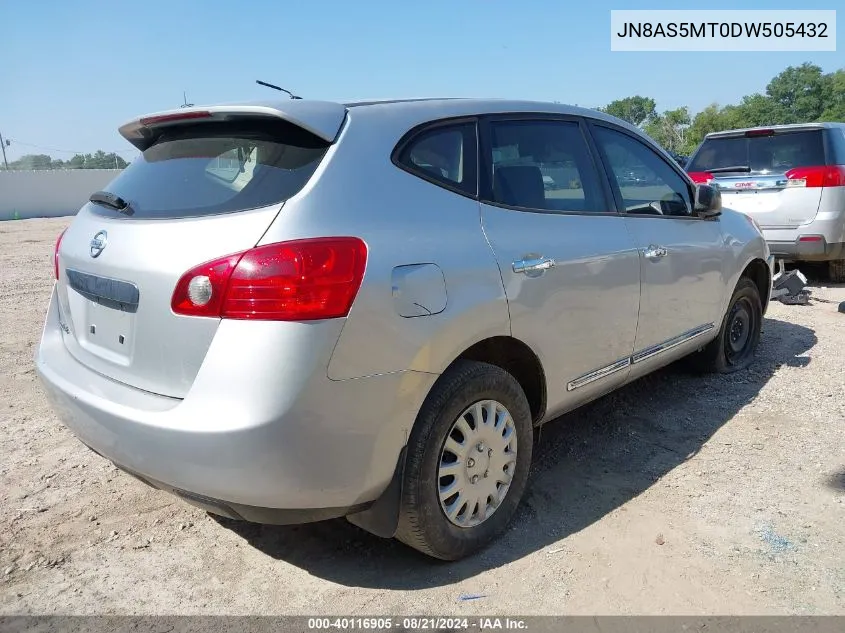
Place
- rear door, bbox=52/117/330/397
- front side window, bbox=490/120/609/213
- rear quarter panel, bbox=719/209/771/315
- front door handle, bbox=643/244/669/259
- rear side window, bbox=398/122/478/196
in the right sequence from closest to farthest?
rear door, bbox=52/117/330/397
rear side window, bbox=398/122/478/196
front side window, bbox=490/120/609/213
front door handle, bbox=643/244/669/259
rear quarter panel, bbox=719/209/771/315

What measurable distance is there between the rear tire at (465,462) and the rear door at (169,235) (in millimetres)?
838

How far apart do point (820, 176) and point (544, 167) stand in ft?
17.5

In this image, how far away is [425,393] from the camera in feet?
7.69

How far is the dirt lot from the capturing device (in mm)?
2473

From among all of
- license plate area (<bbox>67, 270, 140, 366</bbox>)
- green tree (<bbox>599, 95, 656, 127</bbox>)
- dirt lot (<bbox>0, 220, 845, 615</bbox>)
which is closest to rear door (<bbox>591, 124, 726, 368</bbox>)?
dirt lot (<bbox>0, 220, 845, 615</bbox>)

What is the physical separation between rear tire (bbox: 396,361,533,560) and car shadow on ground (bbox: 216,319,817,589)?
16 centimetres

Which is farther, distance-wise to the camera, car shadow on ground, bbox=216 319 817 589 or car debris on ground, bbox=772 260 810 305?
car debris on ground, bbox=772 260 810 305

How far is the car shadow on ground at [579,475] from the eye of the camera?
2697mm


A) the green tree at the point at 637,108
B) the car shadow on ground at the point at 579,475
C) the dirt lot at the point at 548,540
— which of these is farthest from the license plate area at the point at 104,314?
the green tree at the point at 637,108

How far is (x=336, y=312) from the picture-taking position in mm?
2070

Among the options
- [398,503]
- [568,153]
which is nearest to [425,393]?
[398,503]

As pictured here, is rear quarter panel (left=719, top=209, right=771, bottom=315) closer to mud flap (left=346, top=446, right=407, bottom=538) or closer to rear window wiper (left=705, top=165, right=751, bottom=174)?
mud flap (left=346, top=446, right=407, bottom=538)

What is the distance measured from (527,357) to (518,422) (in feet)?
0.90

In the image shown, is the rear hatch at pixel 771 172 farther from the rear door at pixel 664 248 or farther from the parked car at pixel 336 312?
the parked car at pixel 336 312
